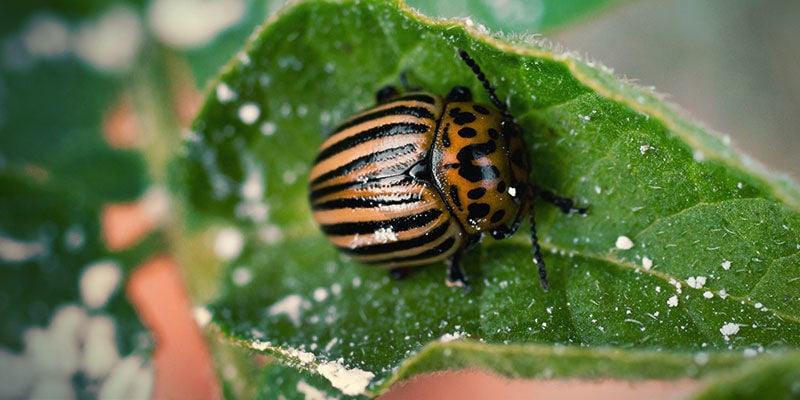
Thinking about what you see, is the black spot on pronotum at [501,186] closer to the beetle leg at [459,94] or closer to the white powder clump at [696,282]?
the beetle leg at [459,94]

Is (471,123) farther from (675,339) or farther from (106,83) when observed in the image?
(106,83)

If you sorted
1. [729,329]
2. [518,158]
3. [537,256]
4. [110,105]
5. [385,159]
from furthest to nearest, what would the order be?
[110,105]
[385,159]
[518,158]
[537,256]
[729,329]

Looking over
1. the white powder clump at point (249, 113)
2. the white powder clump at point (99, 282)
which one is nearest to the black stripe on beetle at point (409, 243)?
the white powder clump at point (249, 113)

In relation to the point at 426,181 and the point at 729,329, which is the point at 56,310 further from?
the point at 729,329

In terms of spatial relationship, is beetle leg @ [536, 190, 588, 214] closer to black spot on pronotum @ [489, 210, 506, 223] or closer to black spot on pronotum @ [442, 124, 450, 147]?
black spot on pronotum @ [489, 210, 506, 223]

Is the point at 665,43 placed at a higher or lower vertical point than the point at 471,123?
higher

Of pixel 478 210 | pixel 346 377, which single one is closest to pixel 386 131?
pixel 478 210

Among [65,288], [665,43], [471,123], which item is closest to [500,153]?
[471,123]
